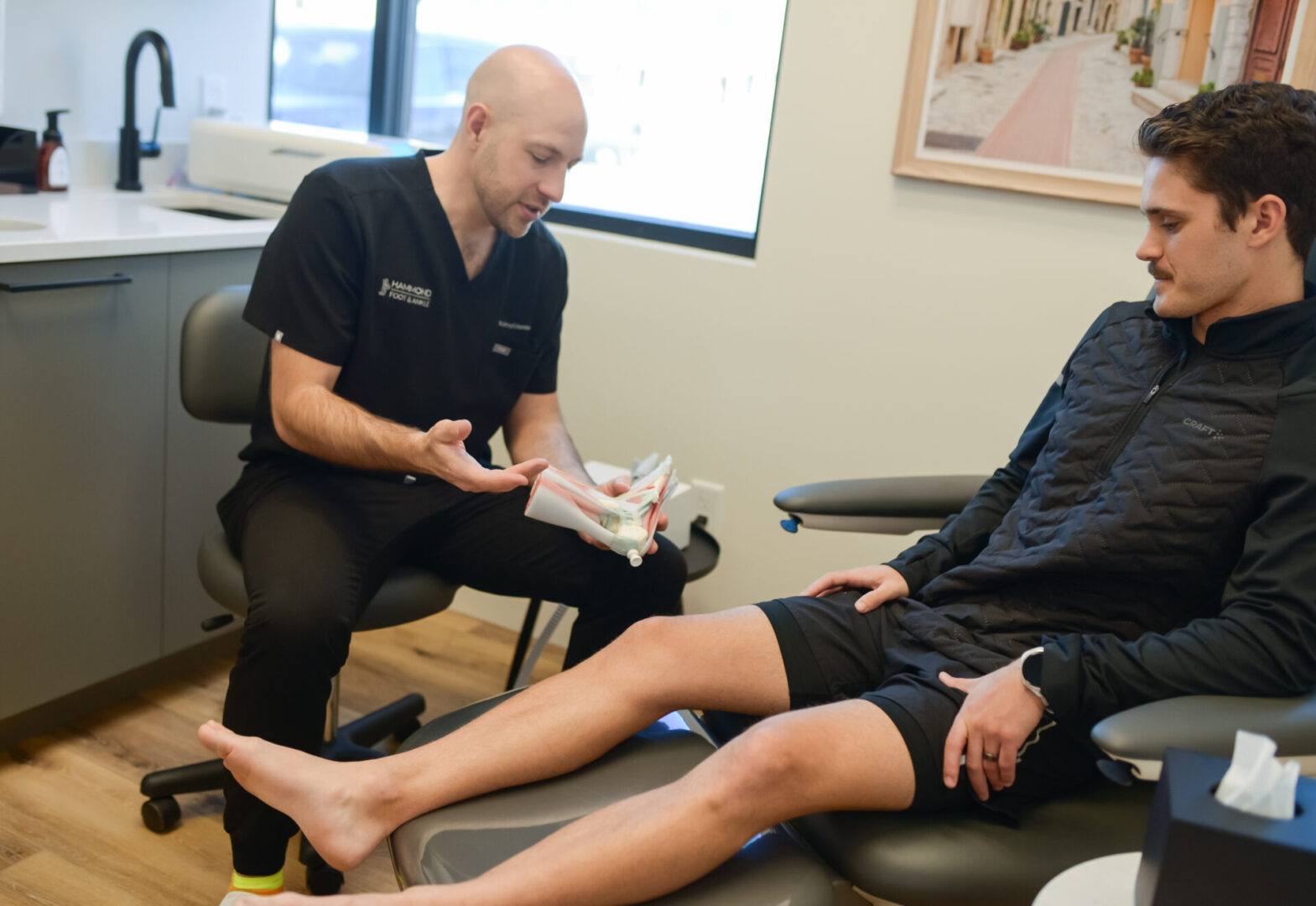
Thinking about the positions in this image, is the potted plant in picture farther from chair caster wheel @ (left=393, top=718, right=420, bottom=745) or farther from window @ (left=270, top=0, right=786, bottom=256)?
chair caster wheel @ (left=393, top=718, right=420, bottom=745)

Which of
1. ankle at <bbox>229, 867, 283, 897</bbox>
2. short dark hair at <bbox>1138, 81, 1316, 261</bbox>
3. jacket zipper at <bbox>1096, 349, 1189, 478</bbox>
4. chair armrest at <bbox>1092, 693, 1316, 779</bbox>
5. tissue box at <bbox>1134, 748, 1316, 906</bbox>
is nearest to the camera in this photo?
tissue box at <bbox>1134, 748, 1316, 906</bbox>

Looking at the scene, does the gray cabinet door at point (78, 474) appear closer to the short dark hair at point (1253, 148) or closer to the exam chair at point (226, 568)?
the exam chair at point (226, 568)

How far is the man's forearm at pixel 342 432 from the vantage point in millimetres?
1562

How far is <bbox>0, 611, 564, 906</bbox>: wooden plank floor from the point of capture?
170cm

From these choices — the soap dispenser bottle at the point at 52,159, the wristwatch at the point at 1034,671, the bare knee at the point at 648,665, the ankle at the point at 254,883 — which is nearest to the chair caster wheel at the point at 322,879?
the ankle at the point at 254,883

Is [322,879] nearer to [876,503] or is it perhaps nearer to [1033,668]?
[876,503]

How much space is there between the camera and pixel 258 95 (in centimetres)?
283

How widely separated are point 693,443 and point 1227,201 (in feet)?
4.14

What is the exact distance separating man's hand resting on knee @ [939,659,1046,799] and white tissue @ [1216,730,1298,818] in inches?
15.5

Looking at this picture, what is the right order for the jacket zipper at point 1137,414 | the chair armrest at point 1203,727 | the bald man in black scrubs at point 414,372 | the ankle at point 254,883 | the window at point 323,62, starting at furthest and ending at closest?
1. the window at point 323,62
2. the bald man in black scrubs at point 414,372
3. the ankle at point 254,883
4. the jacket zipper at point 1137,414
5. the chair armrest at point 1203,727

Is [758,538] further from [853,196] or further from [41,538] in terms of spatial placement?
[41,538]

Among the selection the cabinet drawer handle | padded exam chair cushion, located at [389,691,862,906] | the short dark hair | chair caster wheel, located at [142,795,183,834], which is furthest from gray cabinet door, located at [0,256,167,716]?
the short dark hair

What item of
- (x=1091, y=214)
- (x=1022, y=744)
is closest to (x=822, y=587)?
(x=1022, y=744)

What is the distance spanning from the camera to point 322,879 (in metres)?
1.75
